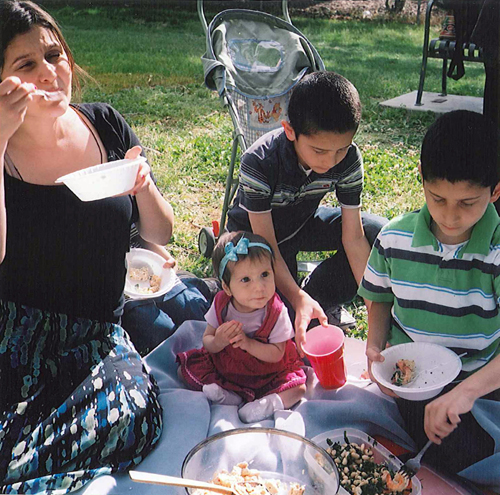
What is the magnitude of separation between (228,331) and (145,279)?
607 millimetres

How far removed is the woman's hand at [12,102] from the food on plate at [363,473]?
1.24 metres

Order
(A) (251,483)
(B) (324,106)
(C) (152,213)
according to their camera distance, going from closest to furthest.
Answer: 1. (A) (251,483)
2. (C) (152,213)
3. (B) (324,106)

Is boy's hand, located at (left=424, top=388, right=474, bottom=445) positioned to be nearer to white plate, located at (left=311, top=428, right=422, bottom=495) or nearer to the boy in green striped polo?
the boy in green striped polo

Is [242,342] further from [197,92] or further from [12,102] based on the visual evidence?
[197,92]

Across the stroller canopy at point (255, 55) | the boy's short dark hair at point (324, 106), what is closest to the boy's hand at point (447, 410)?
the boy's short dark hair at point (324, 106)

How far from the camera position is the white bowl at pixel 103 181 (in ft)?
5.74

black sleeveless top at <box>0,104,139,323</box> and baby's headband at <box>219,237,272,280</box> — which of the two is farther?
A: baby's headband at <box>219,237,272,280</box>

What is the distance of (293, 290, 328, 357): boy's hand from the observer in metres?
2.37

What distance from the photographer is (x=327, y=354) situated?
2266mm

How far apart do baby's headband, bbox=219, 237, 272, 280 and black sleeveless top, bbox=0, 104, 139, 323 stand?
0.36 m

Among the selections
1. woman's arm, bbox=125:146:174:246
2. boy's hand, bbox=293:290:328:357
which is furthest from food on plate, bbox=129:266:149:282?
boy's hand, bbox=293:290:328:357

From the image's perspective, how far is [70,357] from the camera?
2115 millimetres

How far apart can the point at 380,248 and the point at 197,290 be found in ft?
3.46

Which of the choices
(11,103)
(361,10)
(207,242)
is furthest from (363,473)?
(361,10)
